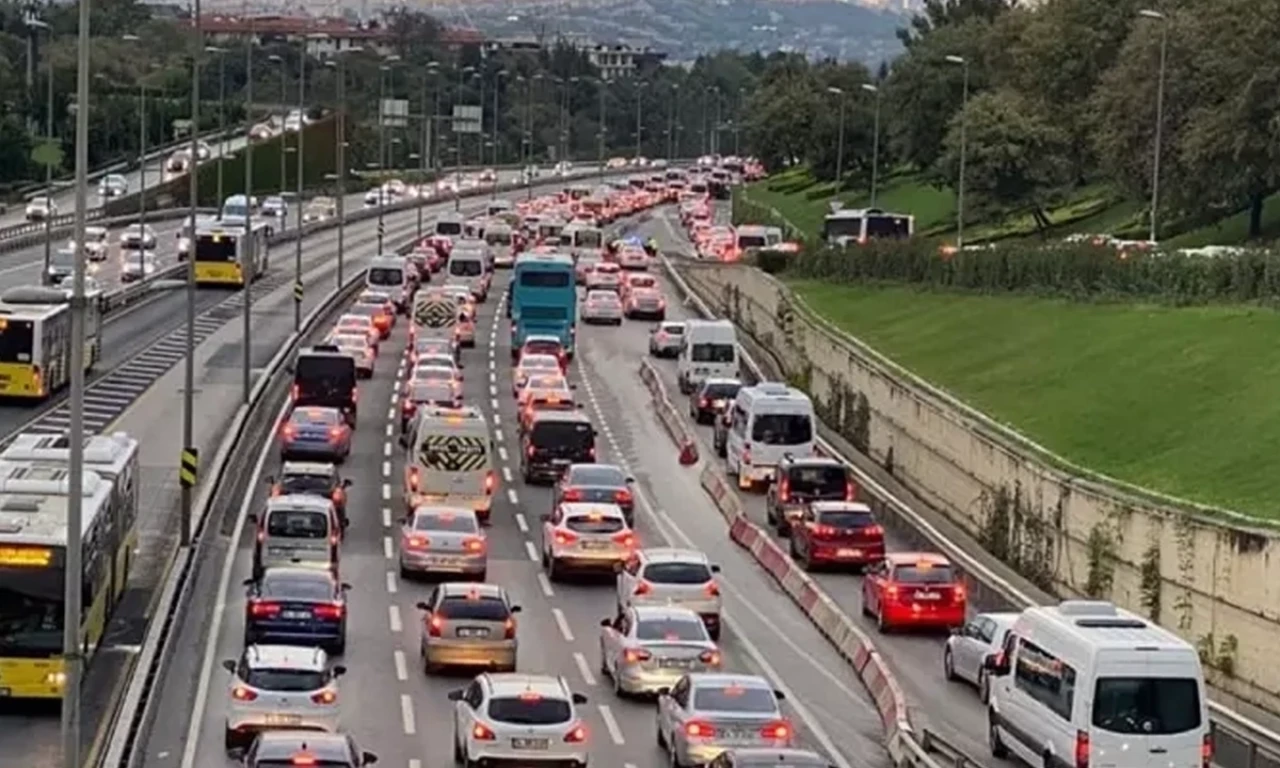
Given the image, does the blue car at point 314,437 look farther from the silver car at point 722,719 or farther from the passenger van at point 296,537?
the silver car at point 722,719

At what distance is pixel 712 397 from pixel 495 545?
19.6 metres

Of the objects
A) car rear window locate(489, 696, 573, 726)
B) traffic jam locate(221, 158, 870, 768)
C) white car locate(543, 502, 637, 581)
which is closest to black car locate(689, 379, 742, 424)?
traffic jam locate(221, 158, 870, 768)

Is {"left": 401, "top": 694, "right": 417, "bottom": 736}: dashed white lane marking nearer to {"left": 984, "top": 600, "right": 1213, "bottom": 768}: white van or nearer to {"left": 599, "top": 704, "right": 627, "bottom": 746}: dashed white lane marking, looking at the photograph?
{"left": 599, "top": 704, "right": 627, "bottom": 746}: dashed white lane marking

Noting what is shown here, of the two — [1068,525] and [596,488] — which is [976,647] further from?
[596,488]

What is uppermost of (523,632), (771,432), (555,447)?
(771,432)

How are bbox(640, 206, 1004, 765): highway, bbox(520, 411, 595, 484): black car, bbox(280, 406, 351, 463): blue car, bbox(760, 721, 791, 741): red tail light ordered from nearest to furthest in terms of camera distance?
bbox(760, 721, 791, 741): red tail light < bbox(640, 206, 1004, 765): highway < bbox(520, 411, 595, 484): black car < bbox(280, 406, 351, 463): blue car

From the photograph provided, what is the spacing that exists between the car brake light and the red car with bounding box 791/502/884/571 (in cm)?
1951

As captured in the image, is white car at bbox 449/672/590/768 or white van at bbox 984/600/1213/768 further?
white car at bbox 449/672/590/768

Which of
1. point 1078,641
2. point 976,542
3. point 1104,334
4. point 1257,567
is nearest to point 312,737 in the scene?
point 1078,641

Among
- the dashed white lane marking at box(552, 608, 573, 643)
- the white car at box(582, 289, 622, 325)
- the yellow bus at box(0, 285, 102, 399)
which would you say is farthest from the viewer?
the white car at box(582, 289, 622, 325)

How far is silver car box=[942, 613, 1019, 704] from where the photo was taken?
129ft

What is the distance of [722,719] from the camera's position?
33.5 m

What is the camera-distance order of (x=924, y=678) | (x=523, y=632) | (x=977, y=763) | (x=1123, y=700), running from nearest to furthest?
1. (x=1123, y=700)
2. (x=977, y=763)
3. (x=924, y=678)
4. (x=523, y=632)

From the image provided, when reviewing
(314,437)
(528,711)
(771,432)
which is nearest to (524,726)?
(528,711)
